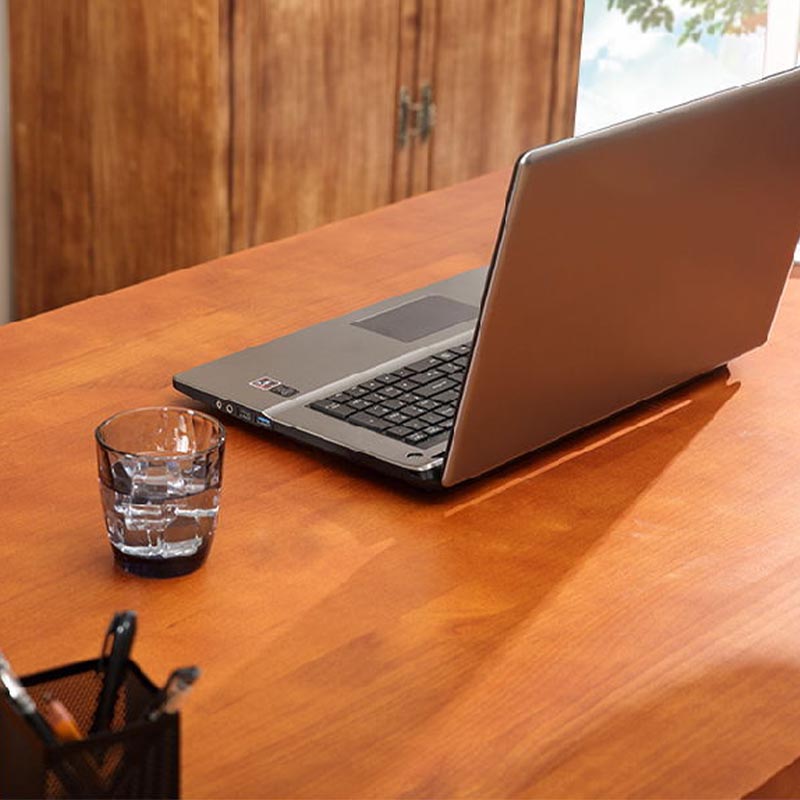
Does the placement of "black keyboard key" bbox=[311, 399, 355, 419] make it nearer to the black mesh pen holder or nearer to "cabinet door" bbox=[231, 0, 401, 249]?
the black mesh pen holder

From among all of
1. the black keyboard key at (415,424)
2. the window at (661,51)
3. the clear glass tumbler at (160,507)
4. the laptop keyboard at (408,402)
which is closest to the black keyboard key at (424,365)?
the laptop keyboard at (408,402)

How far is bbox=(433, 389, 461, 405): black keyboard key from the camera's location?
1344 mm

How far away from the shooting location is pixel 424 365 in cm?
142

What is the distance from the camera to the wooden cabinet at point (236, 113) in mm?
2926

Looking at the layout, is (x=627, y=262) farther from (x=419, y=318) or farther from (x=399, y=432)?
(x=419, y=318)

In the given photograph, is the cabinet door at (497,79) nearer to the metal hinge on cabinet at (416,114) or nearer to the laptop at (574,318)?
the metal hinge on cabinet at (416,114)

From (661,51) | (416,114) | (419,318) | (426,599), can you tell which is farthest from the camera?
(661,51)

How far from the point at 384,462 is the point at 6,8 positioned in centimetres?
220

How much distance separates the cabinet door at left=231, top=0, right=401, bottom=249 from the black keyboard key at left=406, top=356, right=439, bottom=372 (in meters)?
1.57

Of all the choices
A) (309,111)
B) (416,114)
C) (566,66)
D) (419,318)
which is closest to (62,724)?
(419,318)

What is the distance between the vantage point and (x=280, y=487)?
1.26m

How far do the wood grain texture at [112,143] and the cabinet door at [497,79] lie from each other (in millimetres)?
553

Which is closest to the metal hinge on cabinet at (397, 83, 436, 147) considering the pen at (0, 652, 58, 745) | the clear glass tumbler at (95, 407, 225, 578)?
the clear glass tumbler at (95, 407, 225, 578)

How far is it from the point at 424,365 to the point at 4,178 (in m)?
2.09
